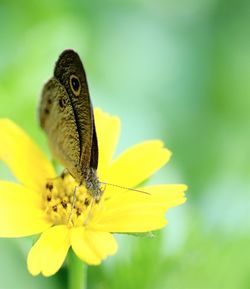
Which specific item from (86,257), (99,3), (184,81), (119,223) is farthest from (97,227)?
(99,3)

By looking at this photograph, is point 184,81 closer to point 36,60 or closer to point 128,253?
point 36,60

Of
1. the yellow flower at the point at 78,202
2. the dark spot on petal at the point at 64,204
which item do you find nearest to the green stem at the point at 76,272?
the yellow flower at the point at 78,202

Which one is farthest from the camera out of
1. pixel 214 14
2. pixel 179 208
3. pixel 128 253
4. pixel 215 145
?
pixel 214 14

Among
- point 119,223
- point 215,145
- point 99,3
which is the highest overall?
point 99,3

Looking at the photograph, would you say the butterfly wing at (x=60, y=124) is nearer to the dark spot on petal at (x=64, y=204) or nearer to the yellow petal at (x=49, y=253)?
the dark spot on petal at (x=64, y=204)

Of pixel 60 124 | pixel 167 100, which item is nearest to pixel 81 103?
pixel 60 124

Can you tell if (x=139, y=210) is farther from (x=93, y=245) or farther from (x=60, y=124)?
(x=60, y=124)
